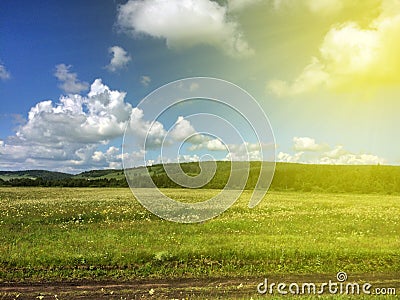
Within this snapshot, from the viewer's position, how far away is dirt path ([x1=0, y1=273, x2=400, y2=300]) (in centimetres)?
1085

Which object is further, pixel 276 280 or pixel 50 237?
pixel 50 237

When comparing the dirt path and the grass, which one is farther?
the grass

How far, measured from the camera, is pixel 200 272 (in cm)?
1344

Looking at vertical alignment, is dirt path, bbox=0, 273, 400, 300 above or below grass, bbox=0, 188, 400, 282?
below

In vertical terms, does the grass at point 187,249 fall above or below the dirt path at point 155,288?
above

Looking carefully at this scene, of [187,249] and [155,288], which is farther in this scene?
[187,249]

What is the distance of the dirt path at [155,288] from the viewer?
427 inches

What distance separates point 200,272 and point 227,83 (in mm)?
8326

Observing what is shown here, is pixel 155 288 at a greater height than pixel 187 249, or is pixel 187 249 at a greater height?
pixel 187 249

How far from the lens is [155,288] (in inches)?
456

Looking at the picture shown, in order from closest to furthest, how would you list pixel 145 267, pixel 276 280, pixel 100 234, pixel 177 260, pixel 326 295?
pixel 326 295, pixel 276 280, pixel 145 267, pixel 177 260, pixel 100 234

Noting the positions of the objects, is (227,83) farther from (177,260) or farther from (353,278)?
(353,278)

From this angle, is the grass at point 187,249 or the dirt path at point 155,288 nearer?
the dirt path at point 155,288

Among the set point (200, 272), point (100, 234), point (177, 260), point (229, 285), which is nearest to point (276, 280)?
point (229, 285)
